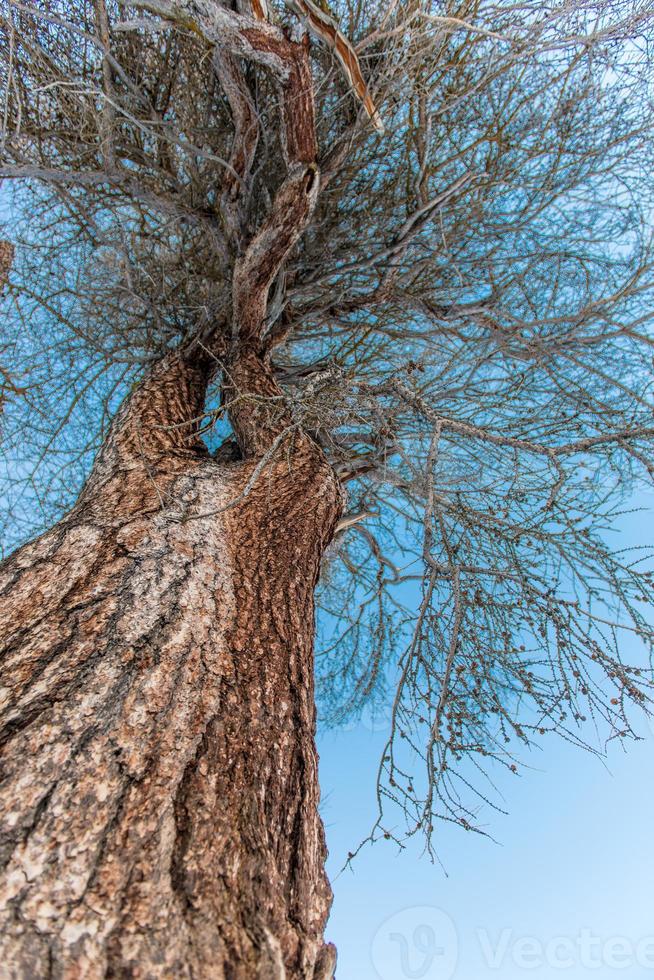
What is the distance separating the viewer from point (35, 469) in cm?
376

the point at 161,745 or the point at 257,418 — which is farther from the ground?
the point at 257,418

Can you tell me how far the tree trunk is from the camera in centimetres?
84

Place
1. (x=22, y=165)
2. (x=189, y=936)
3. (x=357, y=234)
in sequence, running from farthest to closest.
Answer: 1. (x=357, y=234)
2. (x=22, y=165)
3. (x=189, y=936)

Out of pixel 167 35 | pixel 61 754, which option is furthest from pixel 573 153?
pixel 61 754

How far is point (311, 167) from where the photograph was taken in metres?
2.85

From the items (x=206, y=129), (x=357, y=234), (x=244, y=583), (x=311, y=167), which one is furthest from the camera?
(x=357, y=234)

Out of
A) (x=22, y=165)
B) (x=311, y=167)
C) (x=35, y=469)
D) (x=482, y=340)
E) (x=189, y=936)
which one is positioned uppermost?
(x=482, y=340)

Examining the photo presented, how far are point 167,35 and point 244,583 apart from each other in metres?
3.17

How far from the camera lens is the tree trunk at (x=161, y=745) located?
0.84 metres

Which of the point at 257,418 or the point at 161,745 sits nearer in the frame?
the point at 161,745

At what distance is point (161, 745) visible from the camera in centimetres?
114

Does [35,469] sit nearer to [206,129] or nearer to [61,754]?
[206,129]

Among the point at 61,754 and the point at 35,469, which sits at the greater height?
the point at 35,469

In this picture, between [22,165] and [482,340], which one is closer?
[22,165]
